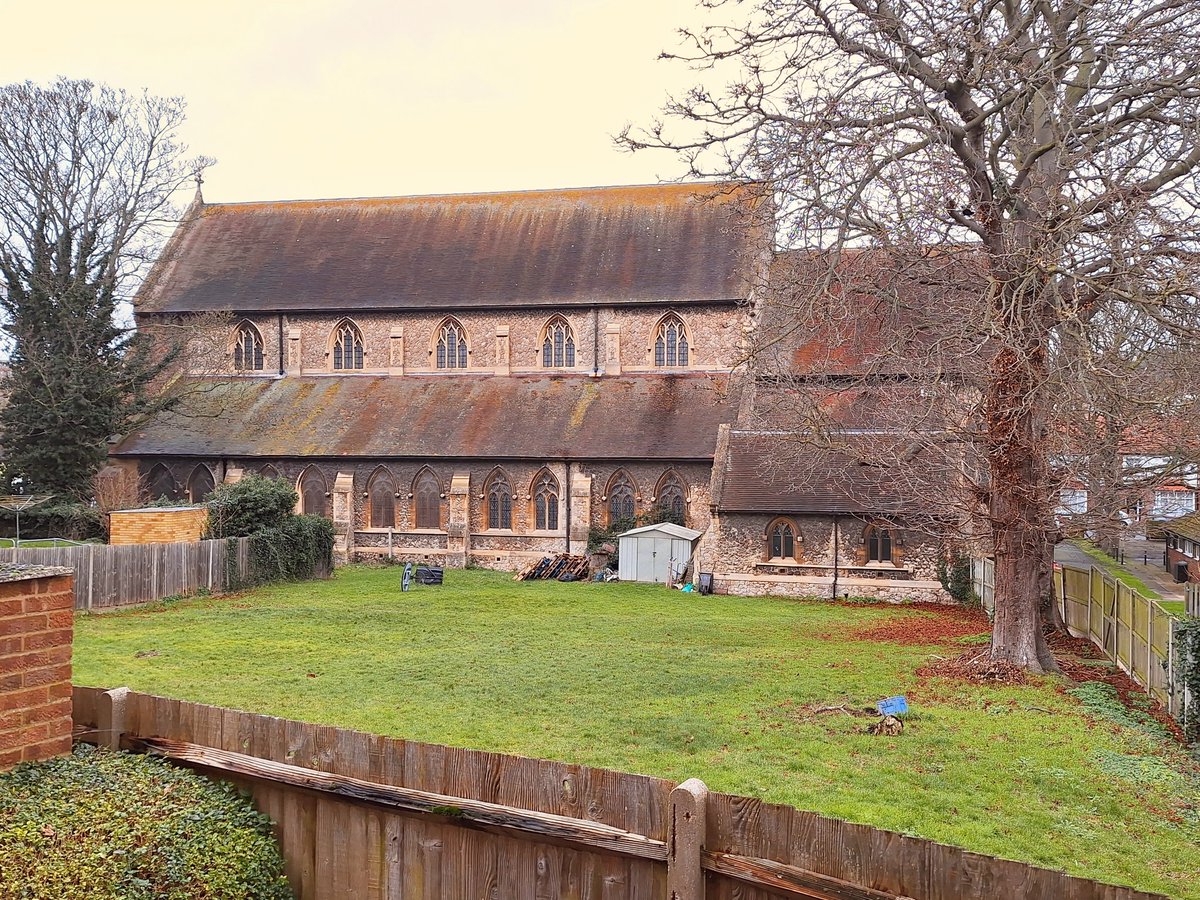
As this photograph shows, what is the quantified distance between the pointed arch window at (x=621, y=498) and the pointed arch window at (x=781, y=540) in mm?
5148

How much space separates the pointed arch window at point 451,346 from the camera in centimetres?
3347

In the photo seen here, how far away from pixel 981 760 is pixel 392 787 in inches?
296

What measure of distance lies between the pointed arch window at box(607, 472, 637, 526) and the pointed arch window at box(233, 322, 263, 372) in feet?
49.1

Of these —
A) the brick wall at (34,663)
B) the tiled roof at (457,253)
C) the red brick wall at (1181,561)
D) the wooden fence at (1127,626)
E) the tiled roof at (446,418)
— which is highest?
the tiled roof at (457,253)

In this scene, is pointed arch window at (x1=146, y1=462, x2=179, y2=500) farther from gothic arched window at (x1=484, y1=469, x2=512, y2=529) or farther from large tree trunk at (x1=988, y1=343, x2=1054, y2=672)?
large tree trunk at (x1=988, y1=343, x2=1054, y2=672)

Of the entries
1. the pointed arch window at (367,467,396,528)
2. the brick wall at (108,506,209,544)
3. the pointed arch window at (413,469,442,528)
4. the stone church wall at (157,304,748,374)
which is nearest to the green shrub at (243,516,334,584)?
the brick wall at (108,506,209,544)

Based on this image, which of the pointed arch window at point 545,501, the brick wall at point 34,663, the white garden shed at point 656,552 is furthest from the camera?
the pointed arch window at point 545,501

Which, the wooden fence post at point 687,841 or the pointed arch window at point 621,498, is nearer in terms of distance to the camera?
the wooden fence post at point 687,841

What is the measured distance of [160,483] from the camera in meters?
31.5

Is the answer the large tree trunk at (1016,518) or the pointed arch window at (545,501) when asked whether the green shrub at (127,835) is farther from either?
the pointed arch window at (545,501)

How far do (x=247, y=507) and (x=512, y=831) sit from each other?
2165 centimetres

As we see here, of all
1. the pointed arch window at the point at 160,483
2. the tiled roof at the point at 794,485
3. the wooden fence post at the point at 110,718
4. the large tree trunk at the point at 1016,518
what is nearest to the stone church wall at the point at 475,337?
the pointed arch window at the point at 160,483

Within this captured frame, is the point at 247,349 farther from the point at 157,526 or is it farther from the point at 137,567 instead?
the point at 137,567

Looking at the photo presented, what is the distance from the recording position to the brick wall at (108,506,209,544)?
22750mm
